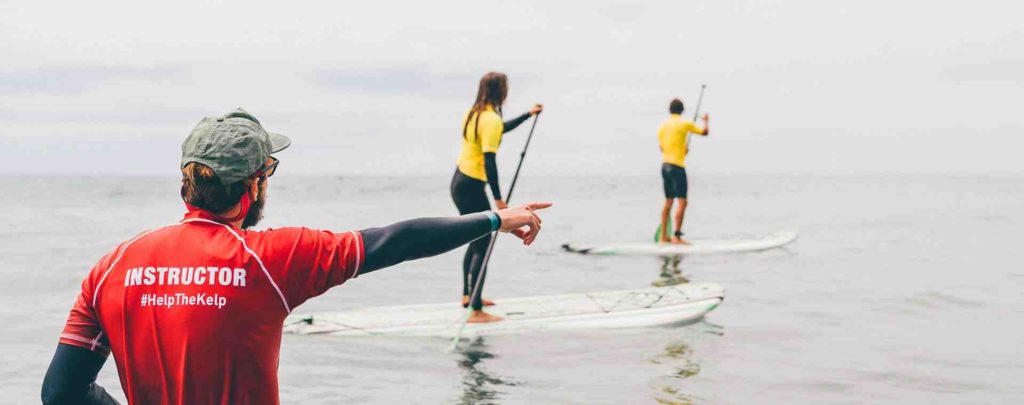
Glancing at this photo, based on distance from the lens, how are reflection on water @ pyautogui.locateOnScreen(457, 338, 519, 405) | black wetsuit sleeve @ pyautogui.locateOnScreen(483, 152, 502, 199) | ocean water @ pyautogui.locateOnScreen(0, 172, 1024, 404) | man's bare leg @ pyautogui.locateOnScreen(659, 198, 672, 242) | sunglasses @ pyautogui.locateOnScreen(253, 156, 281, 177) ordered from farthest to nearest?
man's bare leg @ pyautogui.locateOnScreen(659, 198, 672, 242)
black wetsuit sleeve @ pyautogui.locateOnScreen(483, 152, 502, 199)
ocean water @ pyautogui.locateOnScreen(0, 172, 1024, 404)
reflection on water @ pyautogui.locateOnScreen(457, 338, 519, 405)
sunglasses @ pyautogui.locateOnScreen(253, 156, 281, 177)

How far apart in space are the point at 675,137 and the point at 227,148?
12410 millimetres

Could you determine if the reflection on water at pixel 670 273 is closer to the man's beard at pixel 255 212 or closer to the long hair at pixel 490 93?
the long hair at pixel 490 93

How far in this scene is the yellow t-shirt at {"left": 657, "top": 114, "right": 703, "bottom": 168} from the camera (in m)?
13.7

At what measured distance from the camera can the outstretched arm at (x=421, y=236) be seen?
2.10 m

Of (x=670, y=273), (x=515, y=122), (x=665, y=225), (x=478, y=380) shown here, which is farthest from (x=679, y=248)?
(x=478, y=380)

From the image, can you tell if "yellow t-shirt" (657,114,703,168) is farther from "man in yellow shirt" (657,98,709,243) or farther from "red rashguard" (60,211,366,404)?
"red rashguard" (60,211,366,404)

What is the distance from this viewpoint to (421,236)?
217cm

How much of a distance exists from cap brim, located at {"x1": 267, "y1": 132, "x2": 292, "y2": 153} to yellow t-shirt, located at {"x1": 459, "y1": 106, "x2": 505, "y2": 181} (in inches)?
199

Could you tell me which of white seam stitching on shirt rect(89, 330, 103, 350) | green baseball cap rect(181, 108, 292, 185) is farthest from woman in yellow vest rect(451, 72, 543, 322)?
white seam stitching on shirt rect(89, 330, 103, 350)

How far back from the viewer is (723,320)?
905 centimetres

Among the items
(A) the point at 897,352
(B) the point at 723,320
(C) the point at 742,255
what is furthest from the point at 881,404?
(C) the point at 742,255

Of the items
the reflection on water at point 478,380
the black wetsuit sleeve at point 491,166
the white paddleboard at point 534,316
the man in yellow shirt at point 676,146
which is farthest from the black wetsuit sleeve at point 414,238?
the man in yellow shirt at point 676,146

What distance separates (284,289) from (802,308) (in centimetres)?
903

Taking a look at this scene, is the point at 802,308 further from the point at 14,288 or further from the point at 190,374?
the point at 14,288
